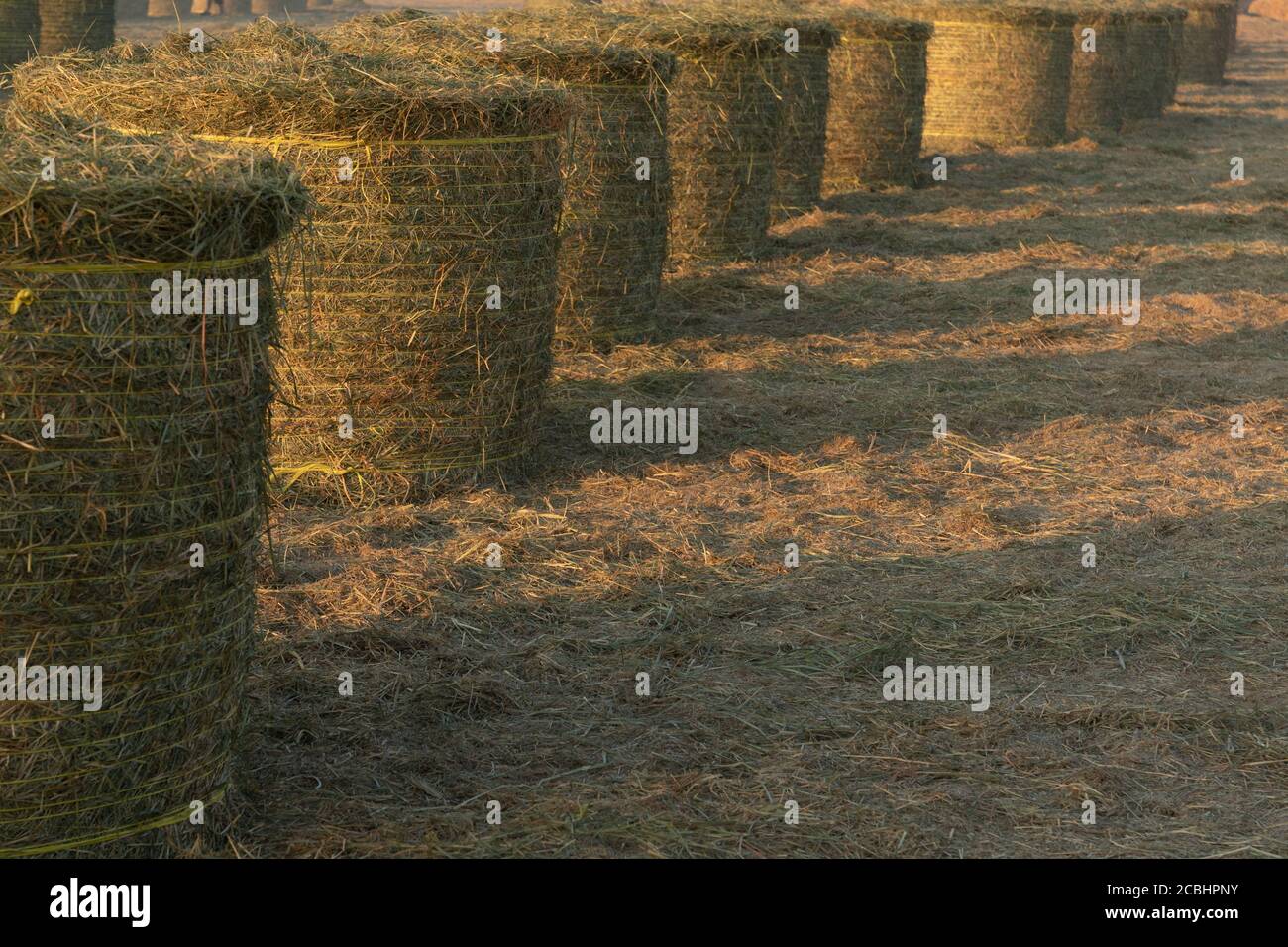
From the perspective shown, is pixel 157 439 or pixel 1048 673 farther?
pixel 1048 673

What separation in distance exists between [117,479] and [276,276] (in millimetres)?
3672

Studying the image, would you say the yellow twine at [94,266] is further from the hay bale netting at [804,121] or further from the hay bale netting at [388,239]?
the hay bale netting at [804,121]

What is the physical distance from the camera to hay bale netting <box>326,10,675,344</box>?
9578 millimetres

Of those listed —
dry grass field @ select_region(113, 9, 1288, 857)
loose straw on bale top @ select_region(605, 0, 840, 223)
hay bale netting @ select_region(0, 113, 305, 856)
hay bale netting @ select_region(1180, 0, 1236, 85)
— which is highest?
hay bale netting @ select_region(1180, 0, 1236, 85)

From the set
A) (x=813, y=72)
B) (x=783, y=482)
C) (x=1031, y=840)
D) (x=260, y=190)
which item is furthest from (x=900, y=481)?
(x=813, y=72)

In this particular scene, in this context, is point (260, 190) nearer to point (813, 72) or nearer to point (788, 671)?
point (788, 671)

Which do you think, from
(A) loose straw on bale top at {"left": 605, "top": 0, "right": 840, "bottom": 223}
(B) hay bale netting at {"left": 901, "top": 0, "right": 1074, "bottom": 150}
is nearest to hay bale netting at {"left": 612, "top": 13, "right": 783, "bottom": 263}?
(A) loose straw on bale top at {"left": 605, "top": 0, "right": 840, "bottom": 223}

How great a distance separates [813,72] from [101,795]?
38.2 ft

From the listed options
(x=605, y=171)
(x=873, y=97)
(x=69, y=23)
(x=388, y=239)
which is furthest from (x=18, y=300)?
(x=69, y=23)

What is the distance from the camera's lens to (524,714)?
5180mm

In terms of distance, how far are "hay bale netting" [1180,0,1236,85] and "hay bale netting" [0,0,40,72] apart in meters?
19.9

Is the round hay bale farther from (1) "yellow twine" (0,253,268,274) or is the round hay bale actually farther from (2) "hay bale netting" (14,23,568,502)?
(1) "yellow twine" (0,253,268,274)

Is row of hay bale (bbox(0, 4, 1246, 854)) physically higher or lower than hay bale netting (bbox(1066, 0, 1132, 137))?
lower

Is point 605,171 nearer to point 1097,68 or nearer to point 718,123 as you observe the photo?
point 718,123
